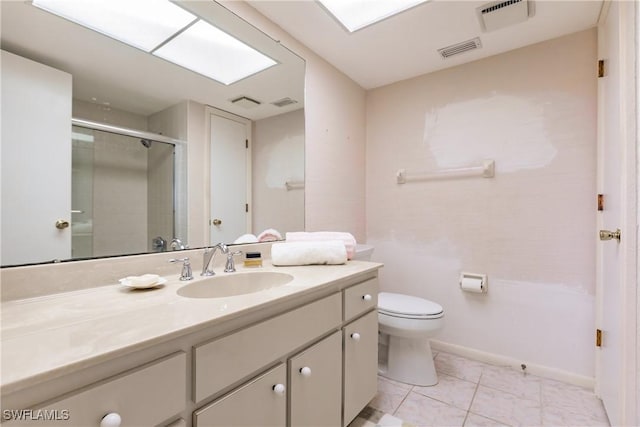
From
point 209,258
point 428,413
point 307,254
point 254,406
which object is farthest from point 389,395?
point 209,258

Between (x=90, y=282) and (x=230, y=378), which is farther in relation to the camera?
(x=90, y=282)

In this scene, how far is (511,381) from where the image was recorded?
177 cm

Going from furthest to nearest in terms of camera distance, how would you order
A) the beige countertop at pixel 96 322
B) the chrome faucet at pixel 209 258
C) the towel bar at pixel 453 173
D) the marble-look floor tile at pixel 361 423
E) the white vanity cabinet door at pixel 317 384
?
1. the towel bar at pixel 453 173
2. the marble-look floor tile at pixel 361 423
3. the chrome faucet at pixel 209 258
4. the white vanity cabinet door at pixel 317 384
5. the beige countertop at pixel 96 322

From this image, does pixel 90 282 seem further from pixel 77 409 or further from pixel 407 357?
pixel 407 357

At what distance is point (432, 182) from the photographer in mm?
2197

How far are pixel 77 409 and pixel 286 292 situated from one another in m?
0.55

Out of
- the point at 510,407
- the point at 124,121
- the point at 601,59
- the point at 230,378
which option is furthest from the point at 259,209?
the point at 601,59

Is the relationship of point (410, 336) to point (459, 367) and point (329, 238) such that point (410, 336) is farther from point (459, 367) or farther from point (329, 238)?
point (329, 238)

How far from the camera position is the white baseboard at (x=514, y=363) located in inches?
67.4

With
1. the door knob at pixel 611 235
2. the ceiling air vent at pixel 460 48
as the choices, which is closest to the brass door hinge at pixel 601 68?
the ceiling air vent at pixel 460 48

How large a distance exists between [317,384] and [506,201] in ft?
5.54

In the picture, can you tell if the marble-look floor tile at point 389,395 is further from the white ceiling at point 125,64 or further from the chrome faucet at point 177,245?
the white ceiling at point 125,64

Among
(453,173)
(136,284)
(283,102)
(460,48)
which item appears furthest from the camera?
(453,173)

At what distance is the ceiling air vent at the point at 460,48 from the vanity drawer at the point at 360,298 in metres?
1.61
